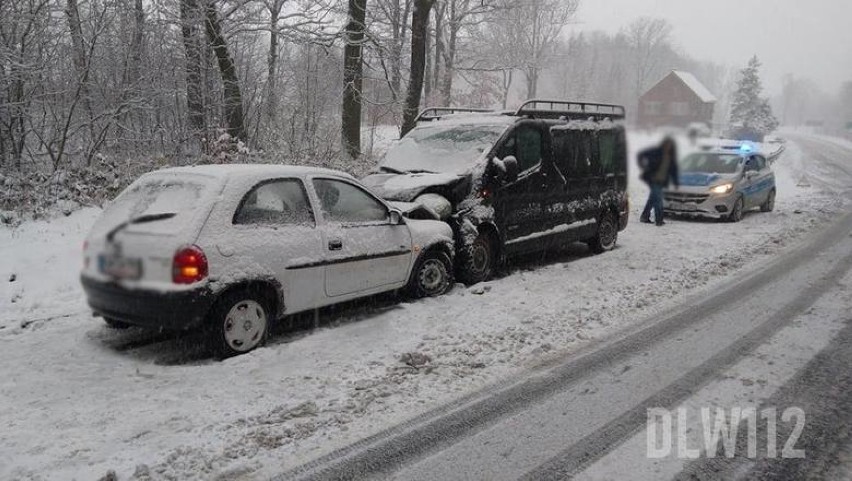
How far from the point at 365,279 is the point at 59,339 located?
9.46 feet

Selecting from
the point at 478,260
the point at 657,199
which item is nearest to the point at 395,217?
the point at 478,260

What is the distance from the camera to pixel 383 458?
3621 millimetres

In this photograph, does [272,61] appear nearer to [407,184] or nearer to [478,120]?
[478,120]

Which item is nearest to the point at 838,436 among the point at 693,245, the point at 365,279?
the point at 365,279

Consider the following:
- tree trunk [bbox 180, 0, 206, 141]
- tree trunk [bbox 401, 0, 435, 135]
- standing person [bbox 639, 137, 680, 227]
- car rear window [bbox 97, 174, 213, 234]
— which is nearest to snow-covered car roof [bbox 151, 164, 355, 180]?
car rear window [bbox 97, 174, 213, 234]

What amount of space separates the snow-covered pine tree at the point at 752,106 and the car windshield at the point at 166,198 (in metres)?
1.47

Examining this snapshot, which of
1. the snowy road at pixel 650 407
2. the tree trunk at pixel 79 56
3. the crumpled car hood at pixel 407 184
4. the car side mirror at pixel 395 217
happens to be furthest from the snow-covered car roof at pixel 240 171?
the tree trunk at pixel 79 56

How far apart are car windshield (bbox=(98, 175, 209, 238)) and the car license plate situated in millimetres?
230

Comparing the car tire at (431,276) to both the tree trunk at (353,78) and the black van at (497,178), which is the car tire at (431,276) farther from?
the tree trunk at (353,78)

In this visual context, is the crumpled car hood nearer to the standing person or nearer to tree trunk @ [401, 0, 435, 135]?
the standing person

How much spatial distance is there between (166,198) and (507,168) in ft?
15.3

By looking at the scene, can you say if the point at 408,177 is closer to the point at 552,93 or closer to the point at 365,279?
the point at 365,279

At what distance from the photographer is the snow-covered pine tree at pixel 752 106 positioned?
1468 mm

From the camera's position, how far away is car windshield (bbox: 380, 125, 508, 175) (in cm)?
778
